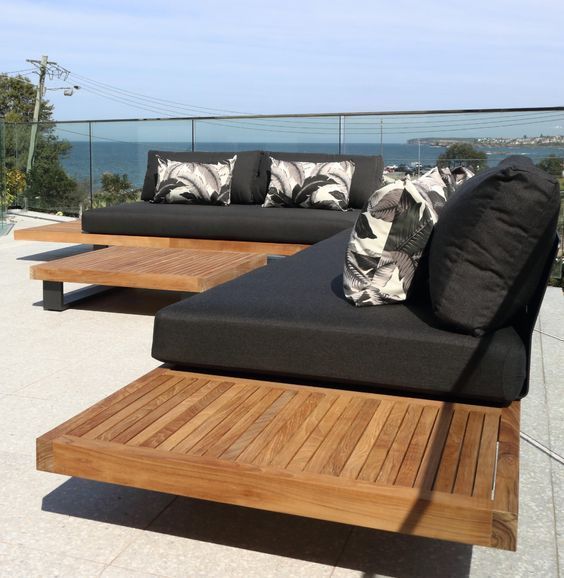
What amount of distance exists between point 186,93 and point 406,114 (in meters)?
32.8

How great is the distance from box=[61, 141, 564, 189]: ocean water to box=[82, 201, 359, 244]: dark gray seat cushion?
1.37 meters

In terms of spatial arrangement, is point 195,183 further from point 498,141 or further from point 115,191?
point 498,141

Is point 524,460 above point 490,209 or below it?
below

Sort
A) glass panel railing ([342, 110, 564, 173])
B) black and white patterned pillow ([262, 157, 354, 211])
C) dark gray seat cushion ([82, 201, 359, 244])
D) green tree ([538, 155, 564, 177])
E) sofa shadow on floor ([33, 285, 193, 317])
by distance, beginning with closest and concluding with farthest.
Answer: sofa shadow on floor ([33, 285, 193, 317])
dark gray seat cushion ([82, 201, 359, 244])
black and white patterned pillow ([262, 157, 354, 211])
green tree ([538, 155, 564, 177])
glass panel railing ([342, 110, 564, 173])

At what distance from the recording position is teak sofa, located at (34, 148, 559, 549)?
5.28 feet

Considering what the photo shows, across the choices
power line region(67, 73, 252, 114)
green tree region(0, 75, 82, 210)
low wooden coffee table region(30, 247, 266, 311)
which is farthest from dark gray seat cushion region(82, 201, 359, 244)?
power line region(67, 73, 252, 114)

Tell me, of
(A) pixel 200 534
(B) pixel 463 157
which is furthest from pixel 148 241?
(A) pixel 200 534

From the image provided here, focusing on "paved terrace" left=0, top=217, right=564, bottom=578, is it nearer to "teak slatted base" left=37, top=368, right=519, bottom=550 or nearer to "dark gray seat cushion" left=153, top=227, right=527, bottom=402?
"teak slatted base" left=37, top=368, right=519, bottom=550

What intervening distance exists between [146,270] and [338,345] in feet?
7.06

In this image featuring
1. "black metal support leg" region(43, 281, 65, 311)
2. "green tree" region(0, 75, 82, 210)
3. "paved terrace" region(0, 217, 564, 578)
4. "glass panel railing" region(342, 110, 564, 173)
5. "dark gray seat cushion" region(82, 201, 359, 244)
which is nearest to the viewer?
"paved terrace" region(0, 217, 564, 578)

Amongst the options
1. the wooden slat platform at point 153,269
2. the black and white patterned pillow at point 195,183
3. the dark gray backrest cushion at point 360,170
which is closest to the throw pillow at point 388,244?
the wooden slat platform at point 153,269

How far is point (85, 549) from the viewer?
1.85 metres

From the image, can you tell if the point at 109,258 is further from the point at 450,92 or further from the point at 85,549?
the point at 450,92

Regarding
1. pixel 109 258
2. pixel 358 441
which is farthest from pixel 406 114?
pixel 358 441
